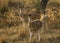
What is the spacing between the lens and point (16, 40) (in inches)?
344

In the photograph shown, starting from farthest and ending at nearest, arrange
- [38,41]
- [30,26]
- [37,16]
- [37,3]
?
[37,3] < [37,16] < [30,26] < [38,41]

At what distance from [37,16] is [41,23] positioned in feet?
1.57

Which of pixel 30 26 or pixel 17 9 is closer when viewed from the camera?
pixel 30 26

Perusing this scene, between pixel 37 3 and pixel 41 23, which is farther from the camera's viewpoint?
pixel 37 3

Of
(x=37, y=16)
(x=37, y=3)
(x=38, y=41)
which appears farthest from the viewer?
(x=37, y=3)

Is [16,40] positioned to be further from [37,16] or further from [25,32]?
[37,16]

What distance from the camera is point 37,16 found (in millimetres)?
9953

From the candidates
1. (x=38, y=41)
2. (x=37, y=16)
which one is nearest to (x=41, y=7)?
(x=37, y=16)

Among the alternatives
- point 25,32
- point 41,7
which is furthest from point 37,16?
point 25,32

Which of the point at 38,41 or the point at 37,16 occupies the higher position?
the point at 37,16

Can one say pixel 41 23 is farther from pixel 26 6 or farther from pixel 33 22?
pixel 26 6

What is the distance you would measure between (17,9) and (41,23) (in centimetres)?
117

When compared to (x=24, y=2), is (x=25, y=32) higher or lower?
lower

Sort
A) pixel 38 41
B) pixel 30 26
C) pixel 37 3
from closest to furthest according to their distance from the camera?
pixel 38 41, pixel 30 26, pixel 37 3
